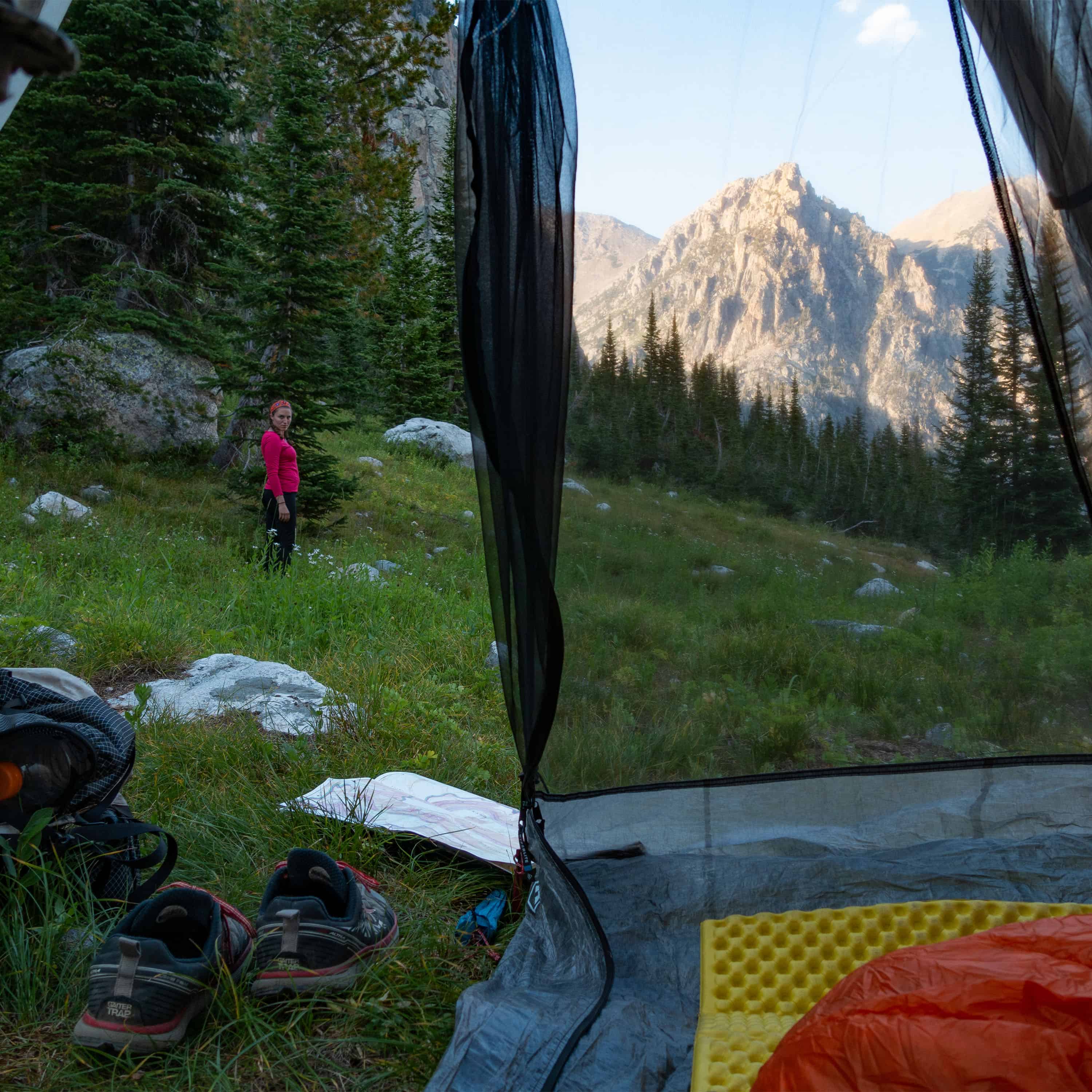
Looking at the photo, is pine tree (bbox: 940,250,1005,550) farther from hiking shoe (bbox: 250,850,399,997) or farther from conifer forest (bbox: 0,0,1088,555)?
hiking shoe (bbox: 250,850,399,997)

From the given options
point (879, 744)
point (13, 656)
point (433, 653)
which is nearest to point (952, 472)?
point (879, 744)

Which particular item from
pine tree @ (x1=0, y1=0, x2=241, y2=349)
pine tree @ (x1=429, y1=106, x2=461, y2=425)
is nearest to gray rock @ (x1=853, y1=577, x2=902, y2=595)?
pine tree @ (x1=0, y1=0, x2=241, y2=349)

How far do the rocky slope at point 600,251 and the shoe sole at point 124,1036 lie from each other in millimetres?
1549

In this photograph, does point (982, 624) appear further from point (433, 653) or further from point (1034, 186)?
point (433, 653)

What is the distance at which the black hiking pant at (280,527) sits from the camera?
20.0 feet

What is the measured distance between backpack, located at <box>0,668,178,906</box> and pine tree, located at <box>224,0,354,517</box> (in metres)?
5.85

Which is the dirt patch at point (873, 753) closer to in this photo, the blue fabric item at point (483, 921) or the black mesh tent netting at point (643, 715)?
the black mesh tent netting at point (643, 715)

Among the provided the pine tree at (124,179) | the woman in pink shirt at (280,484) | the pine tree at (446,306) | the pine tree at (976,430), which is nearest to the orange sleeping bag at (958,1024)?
the pine tree at (976,430)

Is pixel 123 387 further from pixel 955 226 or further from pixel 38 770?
pixel 955 226

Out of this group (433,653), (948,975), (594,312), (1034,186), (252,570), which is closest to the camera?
(948,975)

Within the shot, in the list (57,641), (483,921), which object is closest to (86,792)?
(483,921)

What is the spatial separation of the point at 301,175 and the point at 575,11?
694cm

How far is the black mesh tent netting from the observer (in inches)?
60.6

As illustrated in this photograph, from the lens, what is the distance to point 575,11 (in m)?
1.79
